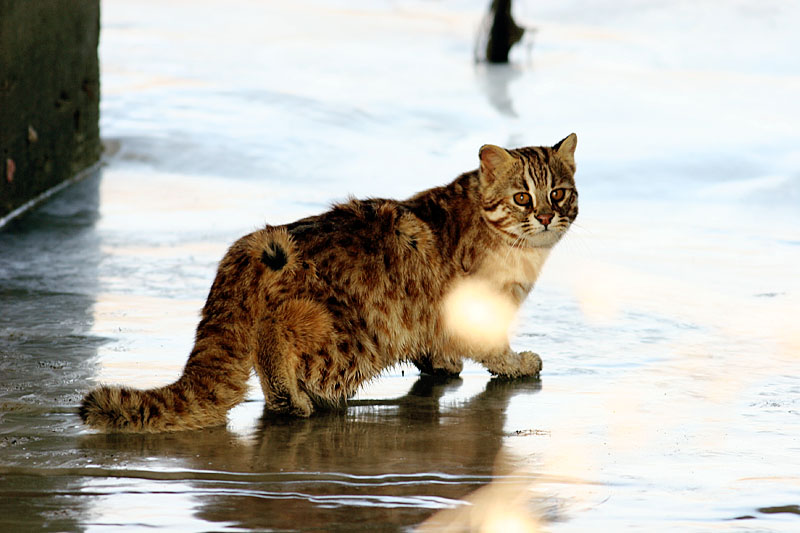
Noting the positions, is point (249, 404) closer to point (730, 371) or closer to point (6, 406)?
point (6, 406)

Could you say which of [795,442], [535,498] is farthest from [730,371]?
[535,498]

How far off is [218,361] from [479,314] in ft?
3.99

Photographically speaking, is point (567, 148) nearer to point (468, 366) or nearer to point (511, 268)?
point (511, 268)

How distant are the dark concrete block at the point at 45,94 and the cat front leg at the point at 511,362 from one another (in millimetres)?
4066

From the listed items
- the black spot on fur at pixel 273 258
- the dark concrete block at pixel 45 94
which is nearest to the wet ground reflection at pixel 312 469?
the black spot on fur at pixel 273 258

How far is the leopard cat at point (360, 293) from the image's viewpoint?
4.36 metres

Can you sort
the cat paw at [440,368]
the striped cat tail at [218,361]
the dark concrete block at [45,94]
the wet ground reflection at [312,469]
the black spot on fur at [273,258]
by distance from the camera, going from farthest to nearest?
the dark concrete block at [45,94] → the cat paw at [440,368] → the black spot on fur at [273,258] → the striped cat tail at [218,361] → the wet ground reflection at [312,469]

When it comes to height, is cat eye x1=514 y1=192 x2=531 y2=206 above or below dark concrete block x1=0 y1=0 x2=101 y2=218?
below

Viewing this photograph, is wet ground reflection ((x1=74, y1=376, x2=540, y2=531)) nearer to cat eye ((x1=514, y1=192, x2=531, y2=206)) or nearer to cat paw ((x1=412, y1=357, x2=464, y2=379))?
cat paw ((x1=412, y1=357, x2=464, y2=379))

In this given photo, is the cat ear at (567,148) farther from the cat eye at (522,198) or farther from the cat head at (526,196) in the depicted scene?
the cat eye at (522,198)

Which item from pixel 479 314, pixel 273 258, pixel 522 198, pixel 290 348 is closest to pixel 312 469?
pixel 290 348

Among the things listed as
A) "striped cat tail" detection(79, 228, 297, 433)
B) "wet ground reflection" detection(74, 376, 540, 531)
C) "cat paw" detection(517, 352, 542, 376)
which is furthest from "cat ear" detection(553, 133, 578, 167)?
"striped cat tail" detection(79, 228, 297, 433)

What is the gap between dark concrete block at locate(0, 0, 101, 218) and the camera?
7.85m

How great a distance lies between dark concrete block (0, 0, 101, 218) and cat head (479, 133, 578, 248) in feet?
12.7
